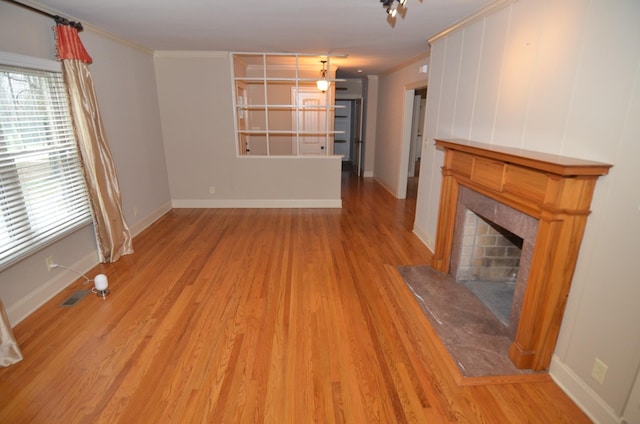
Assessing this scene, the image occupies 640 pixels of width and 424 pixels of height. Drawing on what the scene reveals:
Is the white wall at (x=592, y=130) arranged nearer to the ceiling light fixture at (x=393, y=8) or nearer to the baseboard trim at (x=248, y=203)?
the ceiling light fixture at (x=393, y=8)

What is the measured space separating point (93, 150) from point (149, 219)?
1753 mm

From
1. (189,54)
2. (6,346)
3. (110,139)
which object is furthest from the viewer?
(189,54)

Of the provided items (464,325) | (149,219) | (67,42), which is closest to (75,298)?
(149,219)

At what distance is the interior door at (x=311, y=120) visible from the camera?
7075 mm

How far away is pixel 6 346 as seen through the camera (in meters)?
2.18

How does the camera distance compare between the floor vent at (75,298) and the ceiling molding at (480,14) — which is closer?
the ceiling molding at (480,14)

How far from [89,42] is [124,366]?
11.2ft

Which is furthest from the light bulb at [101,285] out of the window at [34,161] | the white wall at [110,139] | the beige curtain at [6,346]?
the beige curtain at [6,346]

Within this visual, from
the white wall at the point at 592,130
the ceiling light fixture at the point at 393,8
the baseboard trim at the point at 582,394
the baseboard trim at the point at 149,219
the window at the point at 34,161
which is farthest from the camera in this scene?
the baseboard trim at the point at 149,219

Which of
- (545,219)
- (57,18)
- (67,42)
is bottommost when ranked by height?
(545,219)

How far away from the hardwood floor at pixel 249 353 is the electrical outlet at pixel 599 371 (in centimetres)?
24

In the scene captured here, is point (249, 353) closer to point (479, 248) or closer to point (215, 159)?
point (479, 248)

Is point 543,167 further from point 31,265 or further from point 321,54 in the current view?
point 321,54

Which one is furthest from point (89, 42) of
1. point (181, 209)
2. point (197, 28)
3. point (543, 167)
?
point (543, 167)
